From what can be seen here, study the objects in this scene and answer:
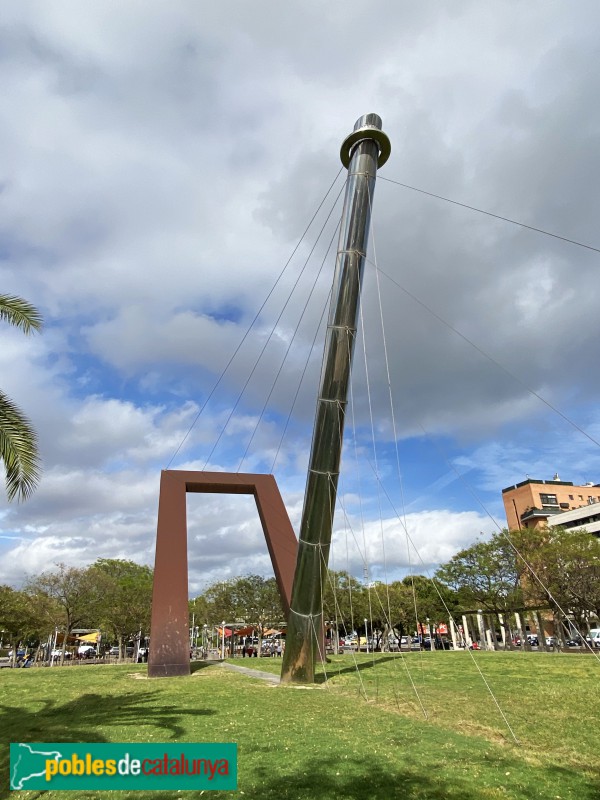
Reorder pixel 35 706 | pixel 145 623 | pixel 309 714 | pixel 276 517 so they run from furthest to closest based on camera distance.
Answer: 1. pixel 145 623
2. pixel 276 517
3. pixel 35 706
4. pixel 309 714

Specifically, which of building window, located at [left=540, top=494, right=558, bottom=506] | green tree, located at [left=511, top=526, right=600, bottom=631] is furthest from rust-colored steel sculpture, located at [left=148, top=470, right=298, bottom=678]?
building window, located at [left=540, top=494, right=558, bottom=506]

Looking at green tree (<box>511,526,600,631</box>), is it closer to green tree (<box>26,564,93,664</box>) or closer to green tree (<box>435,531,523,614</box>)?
green tree (<box>435,531,523,614</box>)

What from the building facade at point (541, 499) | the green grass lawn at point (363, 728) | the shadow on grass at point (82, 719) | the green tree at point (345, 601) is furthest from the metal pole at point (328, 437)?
the building facade at point (541, 499)

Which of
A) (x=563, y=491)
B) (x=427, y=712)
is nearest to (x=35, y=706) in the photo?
(x=427, y=712)

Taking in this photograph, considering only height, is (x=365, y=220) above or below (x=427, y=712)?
above

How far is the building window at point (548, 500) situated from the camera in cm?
8238

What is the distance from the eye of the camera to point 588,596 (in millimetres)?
34375

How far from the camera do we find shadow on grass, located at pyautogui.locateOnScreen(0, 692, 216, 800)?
852cm

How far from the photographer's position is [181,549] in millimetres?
20922

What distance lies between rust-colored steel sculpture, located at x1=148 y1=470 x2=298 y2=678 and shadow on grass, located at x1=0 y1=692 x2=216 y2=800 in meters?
5.72

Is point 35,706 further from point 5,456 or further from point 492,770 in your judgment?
point 492,770

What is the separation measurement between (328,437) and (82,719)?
8.58 meters

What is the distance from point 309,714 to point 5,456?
25.1 ft

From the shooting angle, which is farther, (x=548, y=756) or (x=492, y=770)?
(x=548, y=756)
